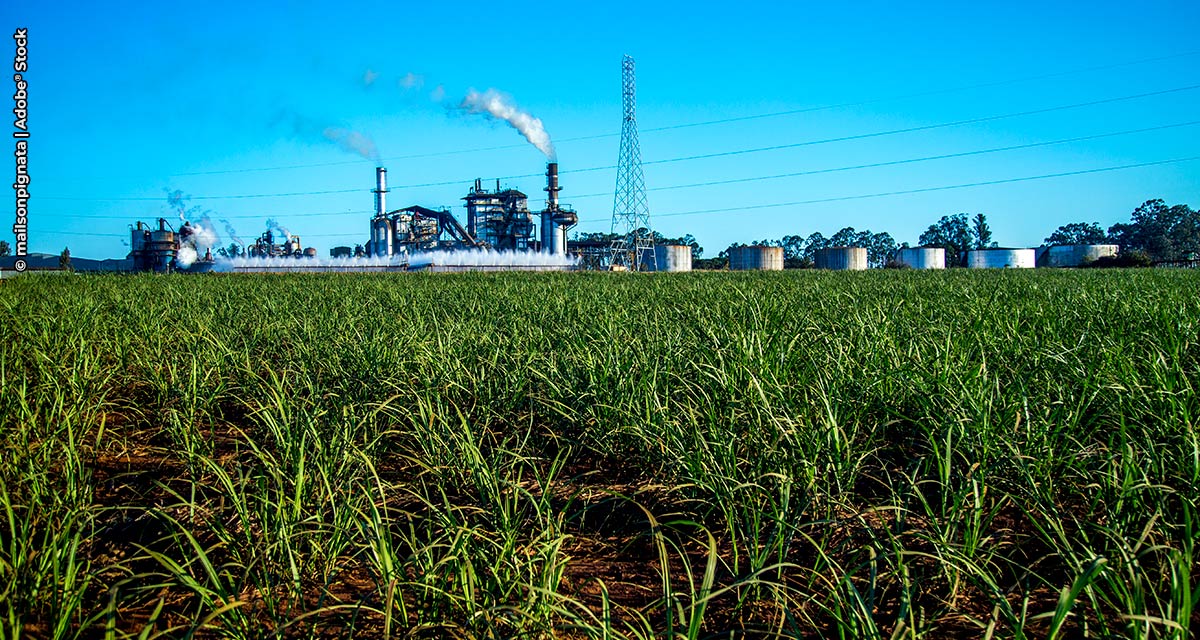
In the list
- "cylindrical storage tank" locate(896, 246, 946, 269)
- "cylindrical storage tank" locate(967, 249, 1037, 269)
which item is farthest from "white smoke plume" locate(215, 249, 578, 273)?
"cylindrical storage tank" locate(967, 249, 1037, 269)

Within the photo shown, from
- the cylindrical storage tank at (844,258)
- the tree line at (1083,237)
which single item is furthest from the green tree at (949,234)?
the cylindrical storage tank at (844,258)

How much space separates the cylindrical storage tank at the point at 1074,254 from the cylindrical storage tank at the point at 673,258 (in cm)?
3032

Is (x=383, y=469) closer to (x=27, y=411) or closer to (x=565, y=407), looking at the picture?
(x=565, y=407)

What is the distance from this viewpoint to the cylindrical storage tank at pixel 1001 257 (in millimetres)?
58719

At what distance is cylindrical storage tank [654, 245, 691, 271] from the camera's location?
165ft

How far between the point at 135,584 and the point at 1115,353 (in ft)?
13.8

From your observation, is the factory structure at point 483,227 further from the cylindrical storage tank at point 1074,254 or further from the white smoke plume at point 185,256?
the cylindrical storage tank at point 1074,254

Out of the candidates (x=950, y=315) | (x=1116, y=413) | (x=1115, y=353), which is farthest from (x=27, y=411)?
(x=950, y=315)

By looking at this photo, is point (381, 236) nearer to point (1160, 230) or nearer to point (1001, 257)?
point (1001, 257)

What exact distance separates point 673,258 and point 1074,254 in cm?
3578

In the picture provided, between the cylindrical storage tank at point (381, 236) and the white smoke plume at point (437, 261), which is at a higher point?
the cylindrical storage tank at point (381, 236)

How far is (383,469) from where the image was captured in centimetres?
302

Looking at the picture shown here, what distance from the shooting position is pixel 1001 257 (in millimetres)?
59781

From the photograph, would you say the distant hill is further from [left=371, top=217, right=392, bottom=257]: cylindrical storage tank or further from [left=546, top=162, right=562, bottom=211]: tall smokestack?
[left=546, top=162, right=562, bottom=211]: tall smokestack
